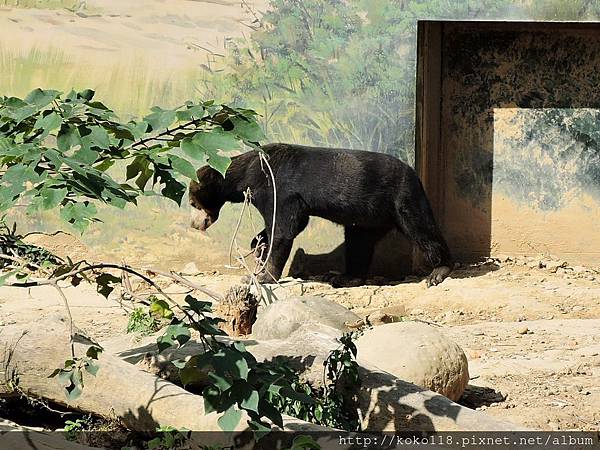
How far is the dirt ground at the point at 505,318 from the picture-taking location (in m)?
5.45

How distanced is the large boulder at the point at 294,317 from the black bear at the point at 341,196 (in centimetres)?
235

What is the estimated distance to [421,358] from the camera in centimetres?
521

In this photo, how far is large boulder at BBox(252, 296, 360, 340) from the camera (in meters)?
6.11

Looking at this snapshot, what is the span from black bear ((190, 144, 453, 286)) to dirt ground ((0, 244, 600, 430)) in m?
0.40

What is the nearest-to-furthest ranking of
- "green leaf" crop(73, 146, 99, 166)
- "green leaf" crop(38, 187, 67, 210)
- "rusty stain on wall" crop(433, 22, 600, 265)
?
"green leaf" crop(38, 187, 67, 210), "green leaf" crop(73, 146, 99, 166), "rusty stain on wall" crop(433, 22, 600, 265)

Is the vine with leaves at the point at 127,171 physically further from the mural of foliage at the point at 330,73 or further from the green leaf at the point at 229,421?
the mural of foliage at the point at 330,73

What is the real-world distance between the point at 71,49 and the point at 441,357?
557 cm

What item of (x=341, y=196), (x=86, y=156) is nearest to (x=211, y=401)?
(x=86, y=156)

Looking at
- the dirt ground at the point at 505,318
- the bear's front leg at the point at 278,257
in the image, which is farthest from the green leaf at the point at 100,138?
the bear's front leg at the point at 278,257

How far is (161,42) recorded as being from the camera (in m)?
9.41

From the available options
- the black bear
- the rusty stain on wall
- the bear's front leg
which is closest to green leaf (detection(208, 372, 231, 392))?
the black bear

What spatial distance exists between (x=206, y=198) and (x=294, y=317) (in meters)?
3.37

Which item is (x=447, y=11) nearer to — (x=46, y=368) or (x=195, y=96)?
(x=195, y=96)

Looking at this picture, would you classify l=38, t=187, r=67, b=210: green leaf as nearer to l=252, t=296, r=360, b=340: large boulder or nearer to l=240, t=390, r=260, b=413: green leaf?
l=240, t=390, r=260, b=413: green leaf
